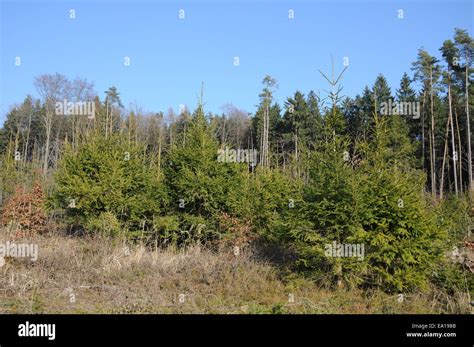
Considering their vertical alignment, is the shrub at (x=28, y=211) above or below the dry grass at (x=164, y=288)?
above

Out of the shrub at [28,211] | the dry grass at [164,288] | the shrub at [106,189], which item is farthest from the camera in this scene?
the shrub at [28,211]

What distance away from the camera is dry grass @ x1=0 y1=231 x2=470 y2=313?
25.6 feet

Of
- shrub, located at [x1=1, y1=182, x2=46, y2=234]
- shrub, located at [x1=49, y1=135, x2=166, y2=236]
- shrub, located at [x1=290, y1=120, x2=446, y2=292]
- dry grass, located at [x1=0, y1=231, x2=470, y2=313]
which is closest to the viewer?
dry grass, located at [x1=0, y1=231, x2=470, y2=313]

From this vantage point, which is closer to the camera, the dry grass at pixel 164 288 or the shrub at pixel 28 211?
the dry grass at pixel 164 288

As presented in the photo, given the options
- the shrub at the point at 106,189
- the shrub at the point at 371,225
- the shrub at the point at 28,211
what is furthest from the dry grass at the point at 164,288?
the shrub at the point at 28,211

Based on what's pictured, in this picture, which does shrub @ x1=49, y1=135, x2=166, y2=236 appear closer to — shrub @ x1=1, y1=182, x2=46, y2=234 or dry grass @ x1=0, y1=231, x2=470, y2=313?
shrub @ x1=1, y1=182, x2=46, y2=234

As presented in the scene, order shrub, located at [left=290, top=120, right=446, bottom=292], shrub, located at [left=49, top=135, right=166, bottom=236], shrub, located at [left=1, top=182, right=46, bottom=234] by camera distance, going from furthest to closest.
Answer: shrub, located at [left=1, top=182, right=46, bottom=234] → shrub, located at [left=49, top=135, right=166, bottom=236] → shrub, located at [left=290, top=120, right=446, bottom=292]

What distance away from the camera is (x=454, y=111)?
37.7m

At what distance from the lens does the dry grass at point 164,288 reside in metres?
7.80

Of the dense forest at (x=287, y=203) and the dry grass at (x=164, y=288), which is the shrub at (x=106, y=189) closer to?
the dense forest at (x=287, y=203)

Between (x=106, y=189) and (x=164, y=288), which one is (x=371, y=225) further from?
(x=106, y=189)

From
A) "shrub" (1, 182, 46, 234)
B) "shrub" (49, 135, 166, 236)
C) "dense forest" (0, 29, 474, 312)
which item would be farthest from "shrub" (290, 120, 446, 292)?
"shrub" (1, 182, 46, 234)
